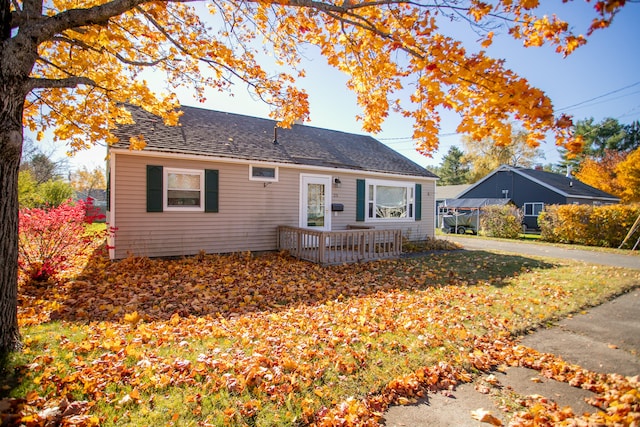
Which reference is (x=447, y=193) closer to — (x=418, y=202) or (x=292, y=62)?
(x=418, y=202)

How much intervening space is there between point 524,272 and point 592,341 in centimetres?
490

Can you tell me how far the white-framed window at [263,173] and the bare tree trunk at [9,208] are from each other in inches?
277

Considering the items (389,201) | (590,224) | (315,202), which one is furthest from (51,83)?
(590,224)

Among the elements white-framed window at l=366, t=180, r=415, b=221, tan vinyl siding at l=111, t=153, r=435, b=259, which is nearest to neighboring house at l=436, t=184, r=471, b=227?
white-framed window at l=366, t=180, r=415, b=221

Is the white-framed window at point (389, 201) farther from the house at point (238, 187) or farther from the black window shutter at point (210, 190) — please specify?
the black window shutter at point (210, 190)

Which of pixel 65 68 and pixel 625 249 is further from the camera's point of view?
pixel 625 249

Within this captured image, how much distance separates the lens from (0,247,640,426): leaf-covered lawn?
258 centimetres

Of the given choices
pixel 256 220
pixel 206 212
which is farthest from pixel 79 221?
pixel 256 220

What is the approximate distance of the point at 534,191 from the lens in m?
26.3

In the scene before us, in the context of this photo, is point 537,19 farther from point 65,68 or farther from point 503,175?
point 503,175

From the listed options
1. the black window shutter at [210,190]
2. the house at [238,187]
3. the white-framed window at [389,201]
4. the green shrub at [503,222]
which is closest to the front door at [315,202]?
the house at [238,187]

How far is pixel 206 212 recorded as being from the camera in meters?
9.59

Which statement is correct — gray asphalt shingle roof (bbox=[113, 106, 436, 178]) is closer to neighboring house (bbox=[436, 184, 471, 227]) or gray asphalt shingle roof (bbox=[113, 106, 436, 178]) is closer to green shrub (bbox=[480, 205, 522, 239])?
green shrub (bbox=[480, 205, 522, 239])

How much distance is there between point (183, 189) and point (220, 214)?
130 cm
